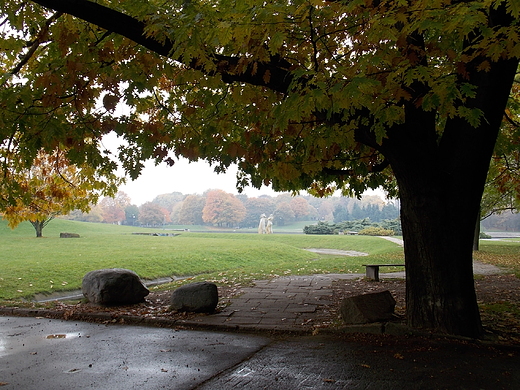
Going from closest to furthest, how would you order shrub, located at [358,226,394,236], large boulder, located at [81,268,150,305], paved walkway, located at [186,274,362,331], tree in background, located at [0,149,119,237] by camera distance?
paved walkway, located at [186,274,362,331]
large boulder, located at [81,268,150,305]
tree in background, located at [0,149,119,237]
shrub, located at [358,226,394,236]

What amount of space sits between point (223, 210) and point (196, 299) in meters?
82.4

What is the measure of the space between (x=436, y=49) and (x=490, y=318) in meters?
4.51

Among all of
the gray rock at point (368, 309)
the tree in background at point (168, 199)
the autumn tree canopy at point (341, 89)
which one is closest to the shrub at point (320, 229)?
the gray rock at point (368, 309)

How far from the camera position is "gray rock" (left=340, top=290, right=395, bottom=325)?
6117 millimetres

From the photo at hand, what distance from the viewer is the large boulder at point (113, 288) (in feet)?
26.7

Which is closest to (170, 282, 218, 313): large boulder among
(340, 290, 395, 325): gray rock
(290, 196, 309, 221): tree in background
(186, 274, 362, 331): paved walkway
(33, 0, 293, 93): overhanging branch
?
(186, 274, 362, 331): paved walkway

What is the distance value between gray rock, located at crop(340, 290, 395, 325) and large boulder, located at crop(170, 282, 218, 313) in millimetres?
2506

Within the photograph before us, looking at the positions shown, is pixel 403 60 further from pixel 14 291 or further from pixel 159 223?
pixel 159 223

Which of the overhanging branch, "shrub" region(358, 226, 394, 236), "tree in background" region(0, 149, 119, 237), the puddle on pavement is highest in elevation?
the overhanging branch

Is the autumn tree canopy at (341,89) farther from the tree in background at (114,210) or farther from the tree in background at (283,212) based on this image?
the tree in background at (114,210)

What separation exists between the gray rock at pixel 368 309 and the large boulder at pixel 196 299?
8.22ft

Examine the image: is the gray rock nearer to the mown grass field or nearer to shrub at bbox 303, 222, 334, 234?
the mown grass field

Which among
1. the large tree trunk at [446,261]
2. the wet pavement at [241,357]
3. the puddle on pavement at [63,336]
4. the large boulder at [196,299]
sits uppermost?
the large tree trunk at [446,261]

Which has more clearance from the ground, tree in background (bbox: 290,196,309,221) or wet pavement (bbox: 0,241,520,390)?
tree in background (bbox: 290,196,309,221)
